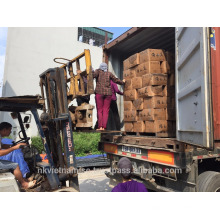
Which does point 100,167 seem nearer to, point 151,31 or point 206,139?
point 151,31

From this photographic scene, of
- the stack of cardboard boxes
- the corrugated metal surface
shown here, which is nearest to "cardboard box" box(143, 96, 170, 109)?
the stack of cardboard boxes

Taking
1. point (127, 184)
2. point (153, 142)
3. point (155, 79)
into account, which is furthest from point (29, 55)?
point (127, 184)

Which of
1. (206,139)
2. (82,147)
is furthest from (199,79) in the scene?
(82,147)

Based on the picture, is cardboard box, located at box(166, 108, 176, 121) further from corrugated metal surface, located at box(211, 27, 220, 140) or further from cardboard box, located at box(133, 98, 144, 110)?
corrugated metal surface, located at box(211, 27, 220, 140)

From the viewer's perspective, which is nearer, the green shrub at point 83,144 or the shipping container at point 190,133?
the shipping container at point 190,133

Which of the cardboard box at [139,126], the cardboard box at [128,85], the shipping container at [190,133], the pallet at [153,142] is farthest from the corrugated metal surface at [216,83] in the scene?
the cardboard box at [128,85]

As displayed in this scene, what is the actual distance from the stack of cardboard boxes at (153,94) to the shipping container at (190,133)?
0.23 metres

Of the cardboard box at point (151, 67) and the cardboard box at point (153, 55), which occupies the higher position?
the cardboard box at point (153, 55)

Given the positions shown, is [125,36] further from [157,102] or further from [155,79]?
[157,102]

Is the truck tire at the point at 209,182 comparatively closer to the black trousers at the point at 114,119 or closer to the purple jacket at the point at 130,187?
the purple jacket at the point at 130,187

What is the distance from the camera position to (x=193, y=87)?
268 centimetres

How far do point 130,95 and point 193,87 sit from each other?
6.04 ft

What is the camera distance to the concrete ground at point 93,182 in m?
5.41

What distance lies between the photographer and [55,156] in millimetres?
3670
